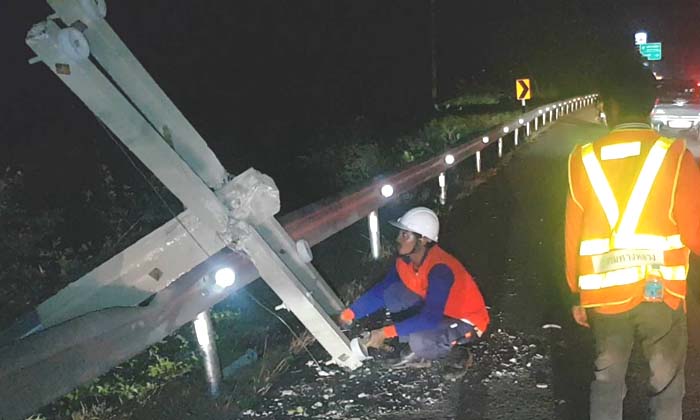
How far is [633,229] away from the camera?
3184 mm

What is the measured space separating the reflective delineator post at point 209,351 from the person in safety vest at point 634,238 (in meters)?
2.18

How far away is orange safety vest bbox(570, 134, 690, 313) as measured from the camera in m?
3.15

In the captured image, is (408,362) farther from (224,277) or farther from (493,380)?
(224,277)

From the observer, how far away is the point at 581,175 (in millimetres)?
3305

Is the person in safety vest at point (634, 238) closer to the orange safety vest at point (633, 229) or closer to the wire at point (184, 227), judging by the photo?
the orange safety vest at point (633, 229)

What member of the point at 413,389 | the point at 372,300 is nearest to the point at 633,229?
the point at 413,389

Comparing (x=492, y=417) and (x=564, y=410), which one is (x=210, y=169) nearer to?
(x=492, y=417)

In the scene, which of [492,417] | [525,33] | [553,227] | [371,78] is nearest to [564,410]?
[492,417]

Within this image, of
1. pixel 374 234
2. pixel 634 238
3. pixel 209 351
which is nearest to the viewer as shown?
pixel 634 238

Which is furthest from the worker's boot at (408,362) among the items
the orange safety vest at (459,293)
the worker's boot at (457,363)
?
the orange safety vest at (459,293)

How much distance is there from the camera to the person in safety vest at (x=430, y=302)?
480 cm

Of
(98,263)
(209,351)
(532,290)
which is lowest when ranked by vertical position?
(532,290)

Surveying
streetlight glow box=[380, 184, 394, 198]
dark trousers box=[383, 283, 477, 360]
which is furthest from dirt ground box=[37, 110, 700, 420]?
streetlight glow box=[380, 184, 394, 198]

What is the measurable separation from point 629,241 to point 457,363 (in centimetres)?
195
